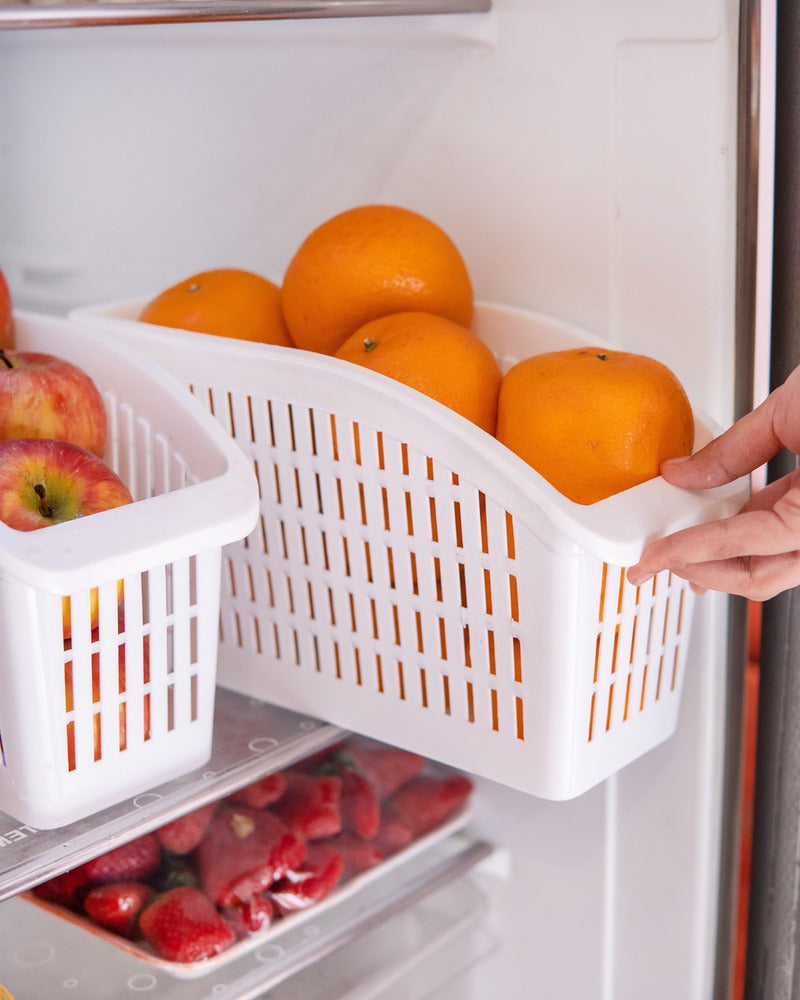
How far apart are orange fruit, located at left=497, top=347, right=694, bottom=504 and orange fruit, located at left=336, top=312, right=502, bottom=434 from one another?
4 centimetres

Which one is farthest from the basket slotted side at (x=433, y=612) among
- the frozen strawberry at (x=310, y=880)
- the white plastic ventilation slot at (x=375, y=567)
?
the frozen strawberry at (x=310, y=880)

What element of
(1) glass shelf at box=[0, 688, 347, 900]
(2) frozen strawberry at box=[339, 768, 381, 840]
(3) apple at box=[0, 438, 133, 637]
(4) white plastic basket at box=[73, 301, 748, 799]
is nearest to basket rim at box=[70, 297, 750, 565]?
(4) white plastic basket at box=[73, 301, 748, 799]

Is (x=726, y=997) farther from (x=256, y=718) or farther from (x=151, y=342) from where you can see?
(x=151, y=342)

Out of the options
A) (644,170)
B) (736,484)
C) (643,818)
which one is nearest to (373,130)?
(644,170)

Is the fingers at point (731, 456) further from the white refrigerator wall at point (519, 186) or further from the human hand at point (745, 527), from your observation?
the white refrigerator wall at point (519, 186)

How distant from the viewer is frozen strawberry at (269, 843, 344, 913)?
82 cm

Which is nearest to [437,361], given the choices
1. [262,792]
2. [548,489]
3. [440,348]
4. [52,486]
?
[440,348]

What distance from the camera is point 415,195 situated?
0.92 metres

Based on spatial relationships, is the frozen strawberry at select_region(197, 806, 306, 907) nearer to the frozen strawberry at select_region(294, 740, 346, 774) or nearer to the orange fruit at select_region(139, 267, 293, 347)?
the frozen strawberry at select_region(294, 740, 346, 774)

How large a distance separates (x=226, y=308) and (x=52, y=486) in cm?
22

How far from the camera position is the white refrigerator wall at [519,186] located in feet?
2.51

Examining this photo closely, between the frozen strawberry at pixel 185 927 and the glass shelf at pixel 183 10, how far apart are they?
1.75ft

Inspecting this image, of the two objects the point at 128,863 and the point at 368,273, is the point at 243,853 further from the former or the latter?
the point at 368,273

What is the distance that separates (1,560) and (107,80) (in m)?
0.67
